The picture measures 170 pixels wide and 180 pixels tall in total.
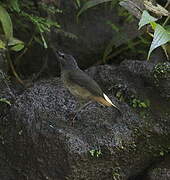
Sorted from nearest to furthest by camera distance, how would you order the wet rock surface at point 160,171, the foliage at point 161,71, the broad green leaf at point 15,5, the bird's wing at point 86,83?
the bird's wing at point 86,83 < the wet rock surface at point 160,171 < the foliage at point 161,71 < the broad green leaf at point 15,5

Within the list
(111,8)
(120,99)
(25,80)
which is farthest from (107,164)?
(111,8)

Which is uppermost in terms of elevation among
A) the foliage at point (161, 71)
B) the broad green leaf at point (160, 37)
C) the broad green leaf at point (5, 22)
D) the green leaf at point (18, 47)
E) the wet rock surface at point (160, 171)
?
the broad green leaf at point (160, 37)

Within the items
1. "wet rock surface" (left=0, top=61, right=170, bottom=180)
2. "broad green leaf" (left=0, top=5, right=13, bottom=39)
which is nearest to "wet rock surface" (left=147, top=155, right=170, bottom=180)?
"wet rock surface" (left=0, top=61, right=170, bottom=180)

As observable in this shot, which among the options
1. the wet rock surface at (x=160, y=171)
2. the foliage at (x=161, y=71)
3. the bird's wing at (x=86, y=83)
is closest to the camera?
the bird's wing at (x=86, y=83)

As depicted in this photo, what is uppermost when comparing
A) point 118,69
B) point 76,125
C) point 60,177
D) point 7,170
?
point 118,69

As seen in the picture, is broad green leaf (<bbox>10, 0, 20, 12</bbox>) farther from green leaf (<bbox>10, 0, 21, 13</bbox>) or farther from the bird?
the bird

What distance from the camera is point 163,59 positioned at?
3236 mm

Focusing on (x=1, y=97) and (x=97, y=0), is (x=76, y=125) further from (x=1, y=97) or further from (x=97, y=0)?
(x=97, y=0)

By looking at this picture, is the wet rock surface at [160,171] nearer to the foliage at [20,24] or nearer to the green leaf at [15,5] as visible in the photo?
the foliage at [20,24]

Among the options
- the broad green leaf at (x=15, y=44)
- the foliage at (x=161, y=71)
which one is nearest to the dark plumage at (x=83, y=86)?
the foliage at (x=161, y=71)

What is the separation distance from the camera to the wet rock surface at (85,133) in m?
2.49

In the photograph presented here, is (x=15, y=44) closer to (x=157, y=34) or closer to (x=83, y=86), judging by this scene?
(x=83, y=86)

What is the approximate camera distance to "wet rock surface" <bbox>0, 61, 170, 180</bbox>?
2488 mm

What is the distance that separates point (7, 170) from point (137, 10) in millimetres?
1288
